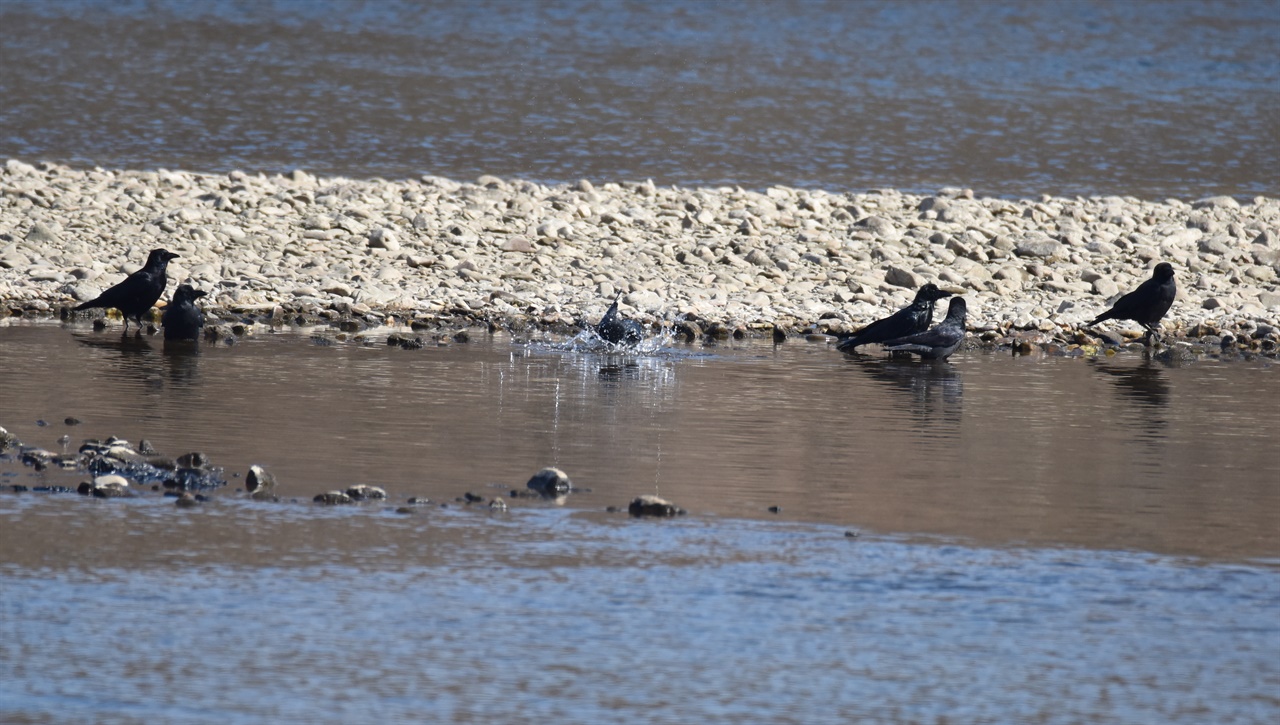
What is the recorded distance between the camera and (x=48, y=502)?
754 centimetres

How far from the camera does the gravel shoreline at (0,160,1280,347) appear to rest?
15586 millimetres

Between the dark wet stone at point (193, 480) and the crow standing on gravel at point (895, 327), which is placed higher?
the crow standing on gravel at point (895, 327)

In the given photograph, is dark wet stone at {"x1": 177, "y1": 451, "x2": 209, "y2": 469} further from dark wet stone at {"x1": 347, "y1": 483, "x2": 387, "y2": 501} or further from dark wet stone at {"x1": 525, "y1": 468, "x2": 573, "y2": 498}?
dark wet stone at {"x1": 525, "y1": 468, "x2": 573, "y2": 498}

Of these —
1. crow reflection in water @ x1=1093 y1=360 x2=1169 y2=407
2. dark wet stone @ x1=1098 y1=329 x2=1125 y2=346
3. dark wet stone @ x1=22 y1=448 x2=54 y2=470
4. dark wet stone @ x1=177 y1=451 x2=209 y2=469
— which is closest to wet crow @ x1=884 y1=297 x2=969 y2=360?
crow reflection in water @ x1=1093 y1=360 x2=1169 y2=407

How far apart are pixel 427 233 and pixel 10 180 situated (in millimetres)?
4661

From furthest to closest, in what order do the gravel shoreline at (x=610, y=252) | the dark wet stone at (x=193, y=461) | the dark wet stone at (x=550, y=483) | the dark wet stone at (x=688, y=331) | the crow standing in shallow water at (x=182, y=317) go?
1. the gravel shoreline at (x=610, y=252)
2. the dark wet stone at (x=688, y=331)
3. the crow standing in shallow water at (x=182, y=317)
4. the dark wet stone at (x=193, y=461)
5. the dark wet stone at (x=550, y=483)

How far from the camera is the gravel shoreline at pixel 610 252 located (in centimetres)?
1559

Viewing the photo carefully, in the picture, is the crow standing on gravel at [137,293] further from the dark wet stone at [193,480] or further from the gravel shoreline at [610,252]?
the dark wet stone at [193,480]

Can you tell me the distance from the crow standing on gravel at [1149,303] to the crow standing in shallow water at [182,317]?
721 centimetres

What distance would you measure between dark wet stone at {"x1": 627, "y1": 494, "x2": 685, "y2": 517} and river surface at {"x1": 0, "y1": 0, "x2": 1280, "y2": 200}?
52.2 ft

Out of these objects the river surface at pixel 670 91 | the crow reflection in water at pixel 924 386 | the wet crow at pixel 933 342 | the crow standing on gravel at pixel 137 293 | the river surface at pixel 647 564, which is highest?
the river surface at pixel 670 91

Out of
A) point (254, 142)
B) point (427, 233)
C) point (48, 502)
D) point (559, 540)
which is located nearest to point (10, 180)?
point (427, 233)

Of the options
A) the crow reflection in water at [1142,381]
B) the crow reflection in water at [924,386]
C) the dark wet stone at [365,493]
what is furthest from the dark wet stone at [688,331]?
the dark wet stone at [365,493]

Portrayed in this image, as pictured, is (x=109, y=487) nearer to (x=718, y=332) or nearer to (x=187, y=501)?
(x=187, y=501)
